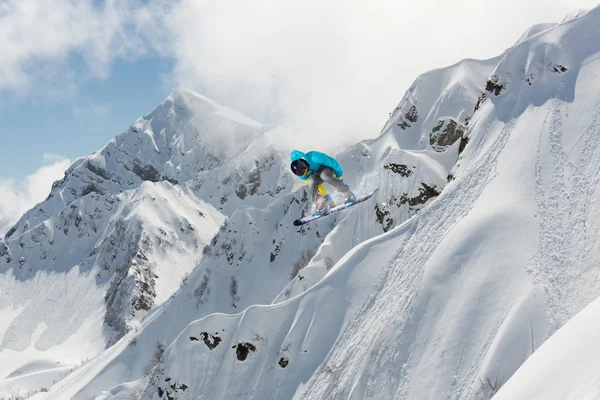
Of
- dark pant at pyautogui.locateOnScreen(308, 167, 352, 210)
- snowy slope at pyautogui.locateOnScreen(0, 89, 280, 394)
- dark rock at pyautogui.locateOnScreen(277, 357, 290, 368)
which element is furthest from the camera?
snowy slope at pyautogui.locateOnScreen(0, 89, 280, 394)

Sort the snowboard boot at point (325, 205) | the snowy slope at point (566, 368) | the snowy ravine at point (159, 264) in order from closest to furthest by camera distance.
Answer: the snowy slope at point (566, 368)
the snowboard boot at point (325, 205)
the snowy ravine at point (159, 264)

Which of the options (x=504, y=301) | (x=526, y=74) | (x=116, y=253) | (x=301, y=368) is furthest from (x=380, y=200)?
(x=116, y=253)

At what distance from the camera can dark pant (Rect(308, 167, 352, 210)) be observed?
2132cm

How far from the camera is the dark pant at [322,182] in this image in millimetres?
21317

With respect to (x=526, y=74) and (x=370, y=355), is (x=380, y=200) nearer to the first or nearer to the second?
(x=526, y=74)

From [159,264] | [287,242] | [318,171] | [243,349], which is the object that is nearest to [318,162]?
[318,171]

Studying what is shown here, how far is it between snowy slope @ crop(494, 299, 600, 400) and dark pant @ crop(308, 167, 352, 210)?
476 inches

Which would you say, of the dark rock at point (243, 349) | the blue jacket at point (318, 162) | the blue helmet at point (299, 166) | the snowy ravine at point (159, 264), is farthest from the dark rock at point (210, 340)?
the blue helmet at point (299, 166)

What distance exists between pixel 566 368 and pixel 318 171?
44.9 ft

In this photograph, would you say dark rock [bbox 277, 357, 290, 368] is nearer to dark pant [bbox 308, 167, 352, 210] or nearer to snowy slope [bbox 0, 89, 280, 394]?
dark pant [bbox 308, 167, 352, 210]

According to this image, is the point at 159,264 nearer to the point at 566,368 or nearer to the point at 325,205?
the point at 325,205

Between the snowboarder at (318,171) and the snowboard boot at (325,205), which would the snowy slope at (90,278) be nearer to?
the snowboard boot at (325,205)

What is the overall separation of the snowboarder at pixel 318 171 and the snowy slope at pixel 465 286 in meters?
8.94

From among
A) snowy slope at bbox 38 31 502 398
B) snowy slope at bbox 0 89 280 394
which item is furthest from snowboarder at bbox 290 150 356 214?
snowy slope at bbox 0 89 280 394
